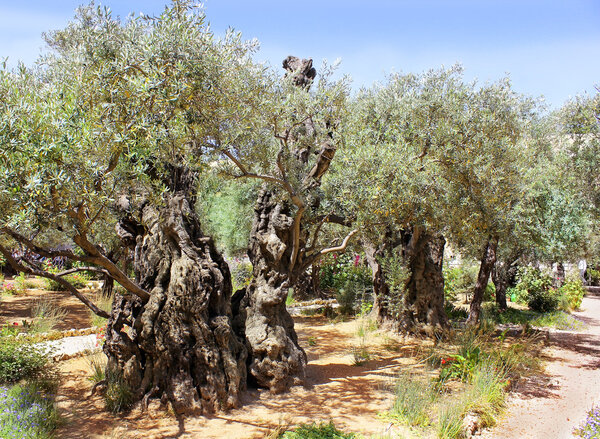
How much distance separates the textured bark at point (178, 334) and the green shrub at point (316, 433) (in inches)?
53.3

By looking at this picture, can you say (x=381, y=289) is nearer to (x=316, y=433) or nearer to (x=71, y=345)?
(x=316, y=433)

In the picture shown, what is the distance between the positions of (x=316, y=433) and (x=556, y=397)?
5.00 meters

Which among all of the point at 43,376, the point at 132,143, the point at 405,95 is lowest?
the point at 43,376

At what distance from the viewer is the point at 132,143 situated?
5754 millimetres

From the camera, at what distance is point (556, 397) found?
8352 mm

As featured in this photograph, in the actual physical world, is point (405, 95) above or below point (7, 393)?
above

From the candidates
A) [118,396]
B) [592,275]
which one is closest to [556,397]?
[118,396]

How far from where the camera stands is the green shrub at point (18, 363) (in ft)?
23.9

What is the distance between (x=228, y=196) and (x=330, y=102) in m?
16.0

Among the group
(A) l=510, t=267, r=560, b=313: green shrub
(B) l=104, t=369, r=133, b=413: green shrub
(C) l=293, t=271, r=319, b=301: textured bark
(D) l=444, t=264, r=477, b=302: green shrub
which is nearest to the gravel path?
(B) l=104, t=369, r=133, b=413: green shrub

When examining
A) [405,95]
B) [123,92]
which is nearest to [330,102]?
[405,95]

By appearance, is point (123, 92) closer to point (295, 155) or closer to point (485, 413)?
point (295, 155)

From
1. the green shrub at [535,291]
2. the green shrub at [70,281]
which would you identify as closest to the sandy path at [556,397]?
the green shrub at [535,291]

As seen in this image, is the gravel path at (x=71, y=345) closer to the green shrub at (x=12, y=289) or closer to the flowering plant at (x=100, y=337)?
the flowering plant at (x=100, y=337)
